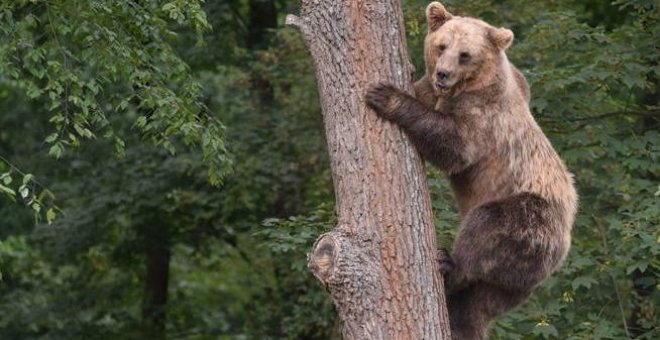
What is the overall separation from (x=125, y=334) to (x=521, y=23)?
256 inches

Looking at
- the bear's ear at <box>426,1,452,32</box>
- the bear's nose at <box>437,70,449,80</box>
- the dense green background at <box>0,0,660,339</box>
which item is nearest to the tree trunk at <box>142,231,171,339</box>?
the dense green background at <box>0,0,660,339</box>

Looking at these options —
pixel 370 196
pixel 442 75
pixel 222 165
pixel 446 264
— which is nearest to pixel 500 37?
pixel 442 75

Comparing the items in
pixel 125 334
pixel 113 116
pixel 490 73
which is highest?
pixel 113 116

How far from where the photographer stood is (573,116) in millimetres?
10109

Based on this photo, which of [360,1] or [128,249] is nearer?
[360,1]

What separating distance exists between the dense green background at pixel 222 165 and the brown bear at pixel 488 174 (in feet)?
4.28

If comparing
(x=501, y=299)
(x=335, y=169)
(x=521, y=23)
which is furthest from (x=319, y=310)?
(x=335, y=169)

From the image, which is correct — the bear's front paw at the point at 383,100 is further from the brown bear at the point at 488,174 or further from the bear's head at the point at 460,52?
the bear's head at the point at 460,52

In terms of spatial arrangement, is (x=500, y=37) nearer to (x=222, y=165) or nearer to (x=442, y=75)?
(x=442, y=75)

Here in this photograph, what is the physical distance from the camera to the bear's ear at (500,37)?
21.8 feet

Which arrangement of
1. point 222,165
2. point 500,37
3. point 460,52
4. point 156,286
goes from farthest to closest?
point 156,286 → point 222,165 → point 500,37 → point 460,52

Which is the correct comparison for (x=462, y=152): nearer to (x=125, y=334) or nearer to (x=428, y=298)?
(x=428, y=298)

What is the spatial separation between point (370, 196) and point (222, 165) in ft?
8.66

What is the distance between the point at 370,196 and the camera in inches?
225
